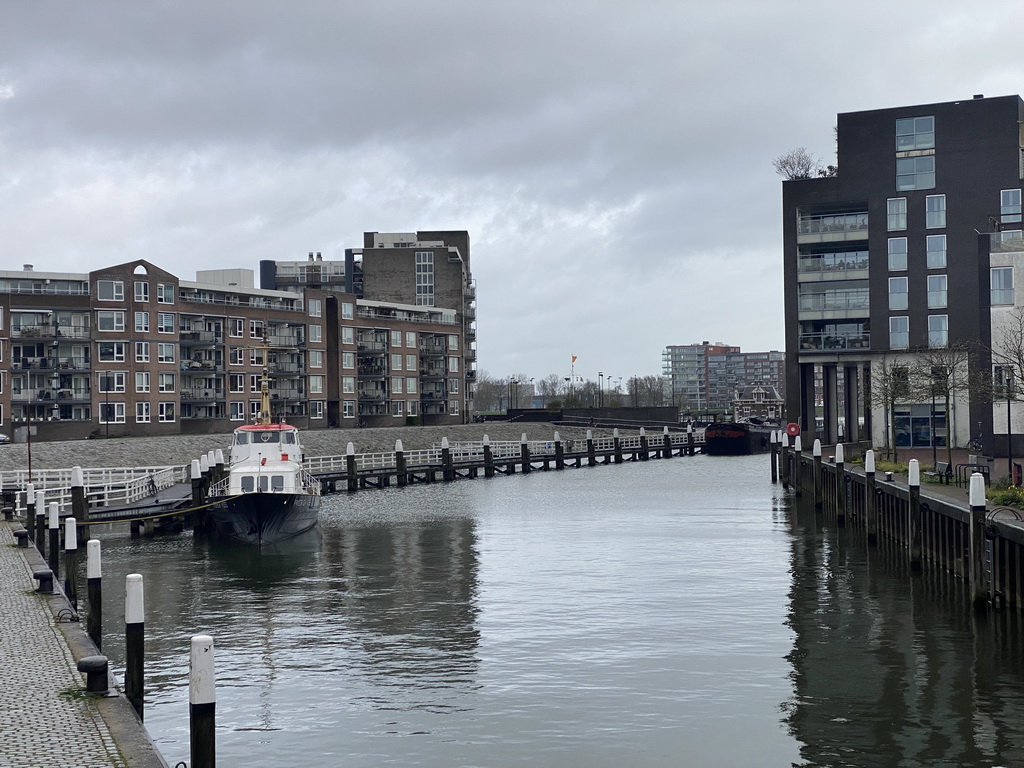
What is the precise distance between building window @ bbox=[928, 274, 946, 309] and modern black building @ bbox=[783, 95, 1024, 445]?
0.07 m

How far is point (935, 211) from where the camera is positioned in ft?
249

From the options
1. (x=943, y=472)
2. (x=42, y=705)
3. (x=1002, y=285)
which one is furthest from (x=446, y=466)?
(x=42, y=705)

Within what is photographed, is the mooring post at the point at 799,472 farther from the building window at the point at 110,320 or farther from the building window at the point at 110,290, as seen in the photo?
the building window at the point at 110,290

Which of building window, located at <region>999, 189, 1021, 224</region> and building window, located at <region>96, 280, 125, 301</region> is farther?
building window, located at <region>96, 280, 125, 301</region>

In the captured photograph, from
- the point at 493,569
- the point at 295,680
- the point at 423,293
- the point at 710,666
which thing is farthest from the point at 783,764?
the point at 423,293

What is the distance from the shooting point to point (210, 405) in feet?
352

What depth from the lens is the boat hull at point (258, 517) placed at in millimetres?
47625

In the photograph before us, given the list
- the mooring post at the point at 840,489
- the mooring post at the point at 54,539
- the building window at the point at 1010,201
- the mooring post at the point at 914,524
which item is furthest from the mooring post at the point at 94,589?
the building window at the point at 1010,201

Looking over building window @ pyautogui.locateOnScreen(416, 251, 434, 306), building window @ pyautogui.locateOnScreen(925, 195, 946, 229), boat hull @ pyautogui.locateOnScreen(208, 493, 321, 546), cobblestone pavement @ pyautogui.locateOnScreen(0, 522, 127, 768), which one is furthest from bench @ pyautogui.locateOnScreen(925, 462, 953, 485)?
building window @ pyautogui.locateOnScreen(416, 251, 434, 306)

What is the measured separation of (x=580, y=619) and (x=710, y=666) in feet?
19.4

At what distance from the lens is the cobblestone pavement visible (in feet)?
47.0

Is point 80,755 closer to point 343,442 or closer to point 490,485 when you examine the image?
point 490,485

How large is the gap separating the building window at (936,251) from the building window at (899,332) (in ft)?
12.9

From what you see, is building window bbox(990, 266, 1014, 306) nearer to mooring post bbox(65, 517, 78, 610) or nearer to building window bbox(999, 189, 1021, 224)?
building window bbox(999, 189, 1021, 224)
